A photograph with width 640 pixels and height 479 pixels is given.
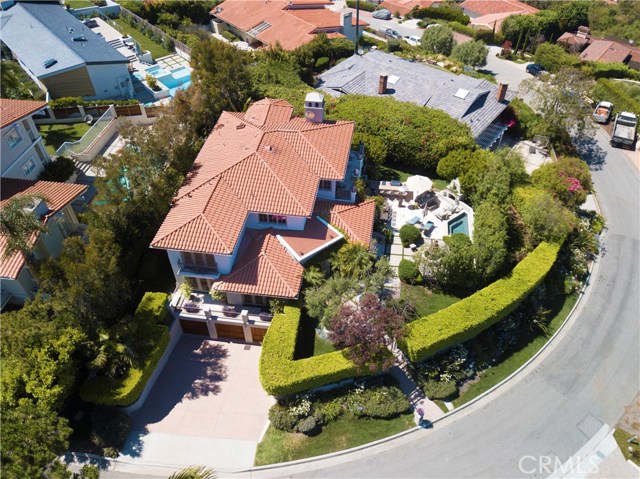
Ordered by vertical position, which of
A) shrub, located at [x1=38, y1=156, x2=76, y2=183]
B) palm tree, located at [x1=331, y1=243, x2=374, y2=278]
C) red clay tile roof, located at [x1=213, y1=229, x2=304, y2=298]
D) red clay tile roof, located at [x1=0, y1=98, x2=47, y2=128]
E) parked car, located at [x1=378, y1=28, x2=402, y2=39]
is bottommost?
parked car, located at [x1=378, y1=28, x2=402, y2=39]

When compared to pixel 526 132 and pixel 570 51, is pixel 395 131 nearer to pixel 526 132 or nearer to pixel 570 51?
pixel 526 132

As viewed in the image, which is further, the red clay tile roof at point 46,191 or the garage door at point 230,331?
the red clay tile roof at point 46,191

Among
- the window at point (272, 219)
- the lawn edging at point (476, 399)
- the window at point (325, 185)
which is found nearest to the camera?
the lawn edging at point (476, 399)

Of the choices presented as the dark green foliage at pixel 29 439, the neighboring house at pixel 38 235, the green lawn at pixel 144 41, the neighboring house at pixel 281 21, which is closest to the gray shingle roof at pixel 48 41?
the green lawn at pixel 144 41

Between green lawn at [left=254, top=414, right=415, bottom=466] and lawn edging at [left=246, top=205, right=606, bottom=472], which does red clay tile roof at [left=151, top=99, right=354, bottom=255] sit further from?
lawn edging at [left=246, top=205, right=606, bottom=472]

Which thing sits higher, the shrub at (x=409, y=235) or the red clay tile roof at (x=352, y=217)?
the red clay tile roof at (x=352, y=217)

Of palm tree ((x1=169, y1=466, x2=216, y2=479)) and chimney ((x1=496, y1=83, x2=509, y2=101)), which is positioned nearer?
palm tree ((x1=169, y1=466, x2=216, y2=479))

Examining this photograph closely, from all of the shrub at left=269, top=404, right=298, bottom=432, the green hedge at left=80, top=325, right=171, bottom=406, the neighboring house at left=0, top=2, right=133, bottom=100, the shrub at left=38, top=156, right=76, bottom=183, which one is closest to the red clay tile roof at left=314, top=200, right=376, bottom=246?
the shrub at left=269, top=404, right=298, bottom=432

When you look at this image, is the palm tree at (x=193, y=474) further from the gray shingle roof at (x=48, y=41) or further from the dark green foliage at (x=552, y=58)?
the dark green foliage at (x=552, y=58)
